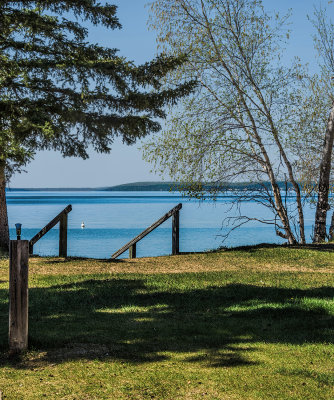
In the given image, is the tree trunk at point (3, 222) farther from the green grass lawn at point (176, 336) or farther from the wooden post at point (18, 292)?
the wooden post at point (18, 292)

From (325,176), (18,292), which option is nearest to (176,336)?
(18,292)

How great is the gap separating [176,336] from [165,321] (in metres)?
0.87

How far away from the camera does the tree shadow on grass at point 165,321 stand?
6203 mm

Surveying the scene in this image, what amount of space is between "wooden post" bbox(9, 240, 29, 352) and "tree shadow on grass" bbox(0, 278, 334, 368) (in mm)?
284

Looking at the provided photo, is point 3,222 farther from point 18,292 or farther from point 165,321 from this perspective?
point 18,292

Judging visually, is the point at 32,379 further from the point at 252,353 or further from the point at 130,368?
the point at 252,353

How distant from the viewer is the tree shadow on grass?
20.4 ft

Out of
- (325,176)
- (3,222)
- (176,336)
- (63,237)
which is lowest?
(176,336)

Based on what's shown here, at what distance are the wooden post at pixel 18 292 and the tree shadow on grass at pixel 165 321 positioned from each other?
0.28 meters

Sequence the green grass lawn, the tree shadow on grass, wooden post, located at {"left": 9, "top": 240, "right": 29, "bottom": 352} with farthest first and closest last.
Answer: the tree shadow on grass, wooden post, located at {"left": 9, "top": 240, "right": 29, "bottom": 352}, the green grass lawn

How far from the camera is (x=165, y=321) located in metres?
7.66

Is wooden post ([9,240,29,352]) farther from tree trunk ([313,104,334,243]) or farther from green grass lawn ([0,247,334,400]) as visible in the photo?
tree trunk ([313,104,334,243])

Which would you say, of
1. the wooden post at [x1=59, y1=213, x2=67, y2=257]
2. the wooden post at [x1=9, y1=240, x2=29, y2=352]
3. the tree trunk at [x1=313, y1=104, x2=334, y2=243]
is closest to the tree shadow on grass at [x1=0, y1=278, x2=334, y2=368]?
the wooden post at [x1=9, y1=240, x2=29, y2=352]

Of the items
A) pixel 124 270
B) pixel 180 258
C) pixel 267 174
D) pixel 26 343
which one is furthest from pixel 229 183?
pixel 26 343
